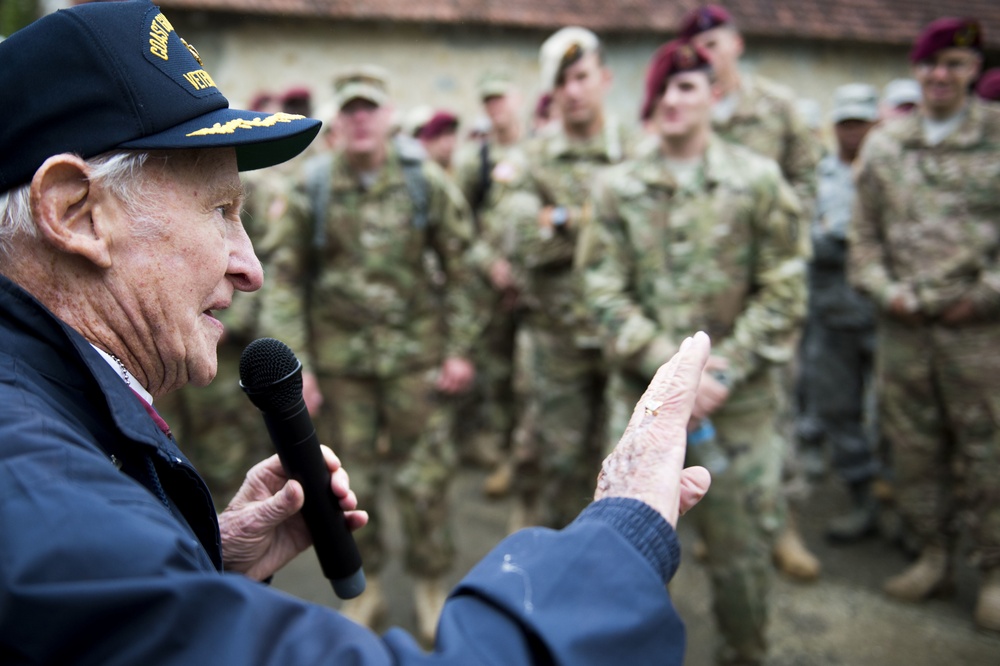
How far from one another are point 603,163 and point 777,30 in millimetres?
9691

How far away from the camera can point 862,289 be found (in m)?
4.50

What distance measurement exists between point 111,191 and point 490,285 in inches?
203

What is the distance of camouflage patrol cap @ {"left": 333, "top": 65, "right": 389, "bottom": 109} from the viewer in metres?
4.18

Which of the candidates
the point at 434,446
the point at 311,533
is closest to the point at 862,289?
the point at 434,446

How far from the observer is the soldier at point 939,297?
403cm

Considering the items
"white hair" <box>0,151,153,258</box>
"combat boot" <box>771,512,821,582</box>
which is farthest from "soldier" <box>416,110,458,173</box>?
"white hair" <box>0,151,153,258</box>

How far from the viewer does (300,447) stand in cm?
151

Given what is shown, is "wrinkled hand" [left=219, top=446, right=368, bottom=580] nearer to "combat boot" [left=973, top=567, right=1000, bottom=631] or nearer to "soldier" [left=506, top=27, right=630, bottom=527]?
"soldier" [left=506, top=27, right=630, bottom=527]

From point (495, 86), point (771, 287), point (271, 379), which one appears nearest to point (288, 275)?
point (771, 287)

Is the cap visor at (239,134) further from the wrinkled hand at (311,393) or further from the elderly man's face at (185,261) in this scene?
the wrinkled hand at (311,393)

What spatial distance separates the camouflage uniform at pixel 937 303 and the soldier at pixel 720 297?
1.09 m

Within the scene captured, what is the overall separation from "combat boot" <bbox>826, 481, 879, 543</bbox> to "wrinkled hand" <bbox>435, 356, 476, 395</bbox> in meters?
2.60

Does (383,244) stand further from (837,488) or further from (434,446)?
(837,488)

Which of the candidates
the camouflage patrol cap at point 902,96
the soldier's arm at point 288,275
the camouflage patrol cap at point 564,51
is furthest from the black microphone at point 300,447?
the camouflage patrol cap at point 902,96
